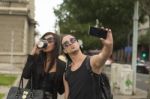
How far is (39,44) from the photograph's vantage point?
6668 millimetres

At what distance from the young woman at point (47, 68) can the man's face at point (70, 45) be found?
0.50 meters

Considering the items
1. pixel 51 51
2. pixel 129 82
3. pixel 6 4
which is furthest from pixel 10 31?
pixel 51 51

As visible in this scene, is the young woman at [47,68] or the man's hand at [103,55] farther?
the young woman at [47,68]

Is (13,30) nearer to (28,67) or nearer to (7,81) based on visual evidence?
(7,81)

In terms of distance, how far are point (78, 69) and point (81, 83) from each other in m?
0.15

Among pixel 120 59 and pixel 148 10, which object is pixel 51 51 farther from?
pixel 120 59

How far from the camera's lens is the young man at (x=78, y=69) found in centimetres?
586

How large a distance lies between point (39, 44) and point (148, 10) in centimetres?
1372

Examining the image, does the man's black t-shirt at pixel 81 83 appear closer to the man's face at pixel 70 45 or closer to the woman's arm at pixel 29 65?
the man's face at pixel 70 45

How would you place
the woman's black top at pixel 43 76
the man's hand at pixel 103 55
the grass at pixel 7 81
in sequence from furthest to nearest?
the grass at pixel 7 81 → the woman's black top at pixel 43 76 → the man's hand at pixel 103 55

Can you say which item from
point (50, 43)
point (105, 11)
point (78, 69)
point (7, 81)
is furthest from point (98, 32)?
point (105, 11)

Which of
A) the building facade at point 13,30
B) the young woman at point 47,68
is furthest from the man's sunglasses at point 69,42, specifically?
the building facade at point 13,30

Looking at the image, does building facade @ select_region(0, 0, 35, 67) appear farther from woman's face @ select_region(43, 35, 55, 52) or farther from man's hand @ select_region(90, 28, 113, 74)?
man's hand @ select_region(90, 28, 113, 74)

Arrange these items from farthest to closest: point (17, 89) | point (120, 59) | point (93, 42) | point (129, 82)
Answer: point (120, 59) → point (93, 42) → point (129, 82) → point (17, 89)
